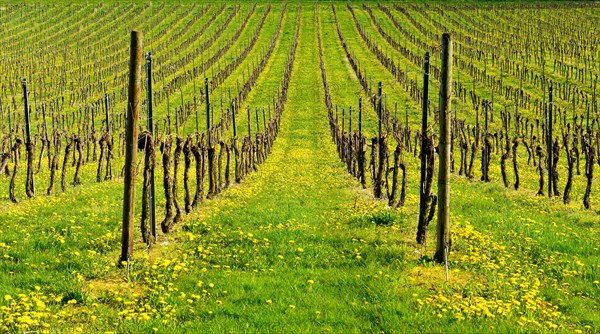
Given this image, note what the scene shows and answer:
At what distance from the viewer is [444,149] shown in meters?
11.6

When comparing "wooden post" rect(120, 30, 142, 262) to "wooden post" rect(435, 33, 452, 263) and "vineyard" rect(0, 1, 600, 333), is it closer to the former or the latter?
"vineyard" rect(0, 1, 600, 333)

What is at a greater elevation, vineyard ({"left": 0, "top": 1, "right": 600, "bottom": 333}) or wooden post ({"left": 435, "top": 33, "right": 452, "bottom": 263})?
wooden post ({"left": 435, "top": 33, "right": 452, "bottom": 263})

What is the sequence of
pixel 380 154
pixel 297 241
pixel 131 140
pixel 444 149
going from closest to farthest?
1. pixel 131 140
2. pixel 444 149
3. pixel 297 241
4. pixel 380 154

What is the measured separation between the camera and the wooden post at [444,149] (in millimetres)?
11570

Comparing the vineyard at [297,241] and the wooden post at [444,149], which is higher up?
the wooden post at [444,149]

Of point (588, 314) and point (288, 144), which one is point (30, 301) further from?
point (288, 144)

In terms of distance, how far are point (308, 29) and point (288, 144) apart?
251ft

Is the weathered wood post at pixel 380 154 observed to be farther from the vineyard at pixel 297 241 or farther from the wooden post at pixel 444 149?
the wooden post at pixel 444 149

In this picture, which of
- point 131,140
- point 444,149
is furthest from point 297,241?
point 131,140

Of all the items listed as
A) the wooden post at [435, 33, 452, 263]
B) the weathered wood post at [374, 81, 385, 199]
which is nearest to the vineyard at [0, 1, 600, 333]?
the wooden post at [435, 33, 452, 263]

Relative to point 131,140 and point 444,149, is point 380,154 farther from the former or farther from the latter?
point 131,140

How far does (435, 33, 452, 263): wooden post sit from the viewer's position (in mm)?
11570

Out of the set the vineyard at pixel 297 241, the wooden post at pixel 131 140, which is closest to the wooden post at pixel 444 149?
the vineyard at pixel 297 241

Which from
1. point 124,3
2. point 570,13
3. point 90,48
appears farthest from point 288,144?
point 124,3
